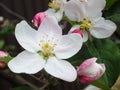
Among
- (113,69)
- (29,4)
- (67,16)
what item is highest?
(67,16)

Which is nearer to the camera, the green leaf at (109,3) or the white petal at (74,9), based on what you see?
the white petal at (74,9)

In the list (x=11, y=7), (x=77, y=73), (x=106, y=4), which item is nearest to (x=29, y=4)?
(x=11, y=7)

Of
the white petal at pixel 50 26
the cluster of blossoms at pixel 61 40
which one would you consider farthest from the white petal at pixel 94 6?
the white petal at pixel 50 26

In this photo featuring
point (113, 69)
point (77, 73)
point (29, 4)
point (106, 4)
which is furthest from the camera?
point (29, 4)

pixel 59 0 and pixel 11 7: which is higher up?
pixel 59 0

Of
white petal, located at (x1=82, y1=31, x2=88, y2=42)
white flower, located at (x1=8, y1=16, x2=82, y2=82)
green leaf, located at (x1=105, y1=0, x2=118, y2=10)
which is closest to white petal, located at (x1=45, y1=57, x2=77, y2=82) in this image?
white flower, located at (x1=8, y1=16, x2=82, y2=82)

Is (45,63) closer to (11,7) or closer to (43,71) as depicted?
(43,71)

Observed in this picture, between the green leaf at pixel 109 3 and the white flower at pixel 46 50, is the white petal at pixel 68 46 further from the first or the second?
the green leaf at pixel 109 3
